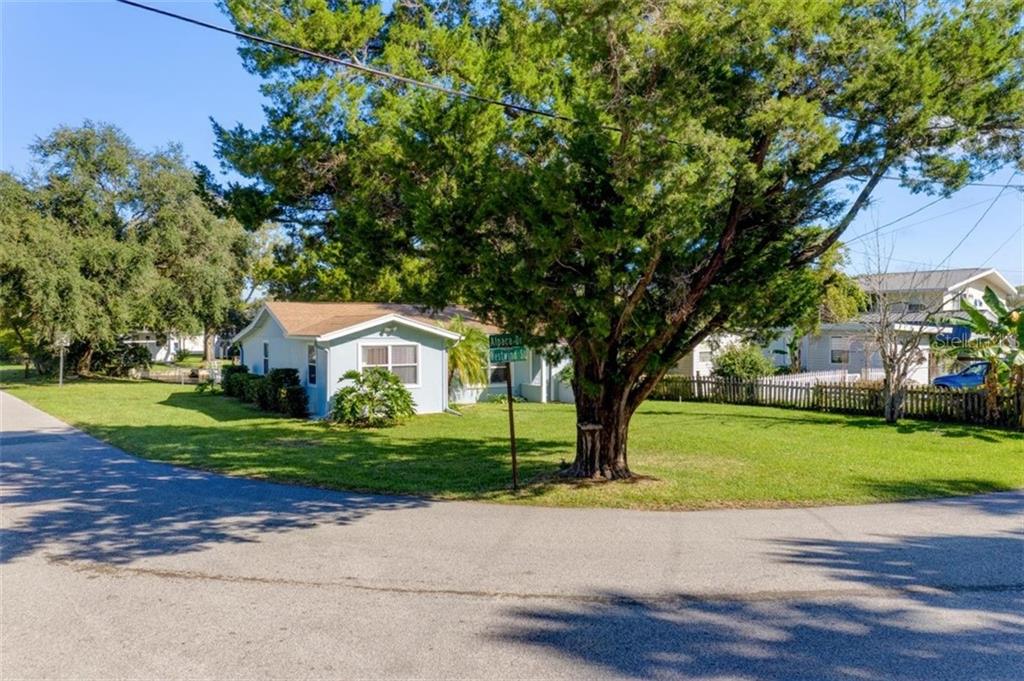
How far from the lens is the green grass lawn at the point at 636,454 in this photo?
32.7ft

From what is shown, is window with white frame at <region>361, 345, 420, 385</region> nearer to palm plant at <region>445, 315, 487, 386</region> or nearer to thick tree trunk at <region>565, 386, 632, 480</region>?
palm plant at <region>445, 315, 487, 386</region>

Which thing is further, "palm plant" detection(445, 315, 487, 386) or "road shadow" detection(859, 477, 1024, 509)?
"palm plant" detection(445, 315, 487, 386)

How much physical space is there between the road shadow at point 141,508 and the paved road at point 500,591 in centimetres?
5

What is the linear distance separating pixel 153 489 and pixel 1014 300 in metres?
38.4

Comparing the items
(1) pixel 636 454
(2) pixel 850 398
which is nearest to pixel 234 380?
(1) pixel 636 454

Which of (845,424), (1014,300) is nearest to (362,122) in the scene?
(845,424)

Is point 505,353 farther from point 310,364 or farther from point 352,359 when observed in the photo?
point 310,364

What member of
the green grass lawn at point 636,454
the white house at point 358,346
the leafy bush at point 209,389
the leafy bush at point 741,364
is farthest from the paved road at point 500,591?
the leafy bush at point 209,389

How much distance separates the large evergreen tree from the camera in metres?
7.75

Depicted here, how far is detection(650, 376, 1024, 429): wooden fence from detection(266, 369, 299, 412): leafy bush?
12.1 meters

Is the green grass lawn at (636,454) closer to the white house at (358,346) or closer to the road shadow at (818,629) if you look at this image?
the white house at (358,346)

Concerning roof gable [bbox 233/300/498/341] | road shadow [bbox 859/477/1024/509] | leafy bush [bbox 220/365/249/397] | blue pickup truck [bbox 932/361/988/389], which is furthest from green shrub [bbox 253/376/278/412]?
blue pickup truck [bbox 932/361/988/389]

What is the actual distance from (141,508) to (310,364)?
11.8m

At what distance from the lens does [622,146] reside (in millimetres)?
7875
